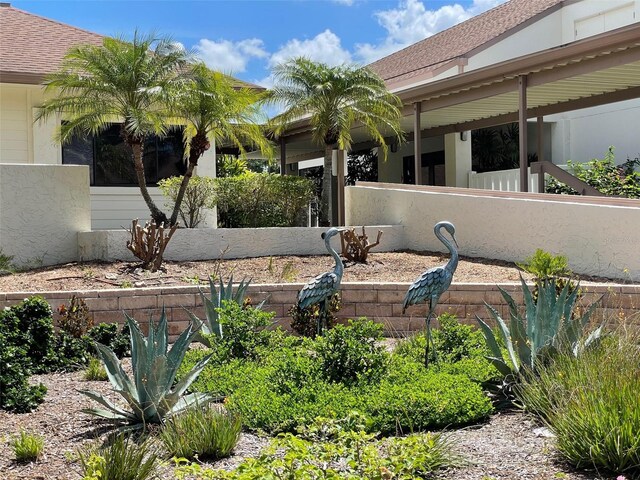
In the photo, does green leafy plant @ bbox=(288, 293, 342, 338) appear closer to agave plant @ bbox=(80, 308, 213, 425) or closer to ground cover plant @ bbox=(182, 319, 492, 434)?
ground cover plant @ bbox=(182, 319, 492, 434)

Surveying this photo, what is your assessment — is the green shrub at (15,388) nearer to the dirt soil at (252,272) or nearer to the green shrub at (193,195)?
the dirt soil at (252,272)

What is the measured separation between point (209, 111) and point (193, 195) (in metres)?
2.41

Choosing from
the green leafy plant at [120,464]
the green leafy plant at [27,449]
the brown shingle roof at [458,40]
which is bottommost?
the green leafy plant at [27,449]

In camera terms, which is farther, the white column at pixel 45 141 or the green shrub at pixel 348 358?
the white column at pixel 45 141

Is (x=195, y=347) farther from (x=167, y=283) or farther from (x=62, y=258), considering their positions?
(x=62, y=258)

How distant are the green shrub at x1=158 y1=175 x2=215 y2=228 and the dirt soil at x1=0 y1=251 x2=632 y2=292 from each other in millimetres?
2785

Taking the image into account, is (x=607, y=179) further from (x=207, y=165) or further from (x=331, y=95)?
(x=207, y=165)

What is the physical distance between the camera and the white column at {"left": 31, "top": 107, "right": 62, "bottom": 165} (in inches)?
656

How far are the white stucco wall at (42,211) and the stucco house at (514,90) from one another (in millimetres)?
7902

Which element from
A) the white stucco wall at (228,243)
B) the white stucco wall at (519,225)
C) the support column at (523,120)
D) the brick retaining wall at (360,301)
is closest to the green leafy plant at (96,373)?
the brick retaining wall at (360,301)

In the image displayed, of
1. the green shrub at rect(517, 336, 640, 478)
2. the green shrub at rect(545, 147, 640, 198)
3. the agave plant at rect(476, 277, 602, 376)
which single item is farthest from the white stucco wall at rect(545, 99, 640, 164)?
the green shrub at rect(517, 336, 640, 478)

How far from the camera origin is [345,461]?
4.75 meters

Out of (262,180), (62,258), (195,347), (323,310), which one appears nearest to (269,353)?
(323,310)

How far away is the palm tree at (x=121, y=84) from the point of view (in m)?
14.4
